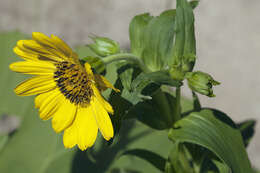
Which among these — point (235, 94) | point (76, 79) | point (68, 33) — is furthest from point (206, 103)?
point (76, 79)

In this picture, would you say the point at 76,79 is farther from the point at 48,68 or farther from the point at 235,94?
the point at 235,94

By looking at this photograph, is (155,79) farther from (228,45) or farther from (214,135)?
(228,45)

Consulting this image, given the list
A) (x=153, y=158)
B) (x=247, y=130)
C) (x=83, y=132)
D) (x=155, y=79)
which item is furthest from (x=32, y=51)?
(x=247, y=130)

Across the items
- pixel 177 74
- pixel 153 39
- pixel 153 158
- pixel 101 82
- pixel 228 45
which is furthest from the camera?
pixel 228 45

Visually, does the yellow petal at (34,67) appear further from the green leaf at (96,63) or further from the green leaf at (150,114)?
the green leaf at (150,114)

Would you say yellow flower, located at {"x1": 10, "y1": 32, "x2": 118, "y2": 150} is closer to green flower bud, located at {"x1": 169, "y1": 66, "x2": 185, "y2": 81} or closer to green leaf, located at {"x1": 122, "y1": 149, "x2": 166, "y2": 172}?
green flower bud, located at {"x1": 169, "y1": 66, "x2": 185, "y2": 81}
